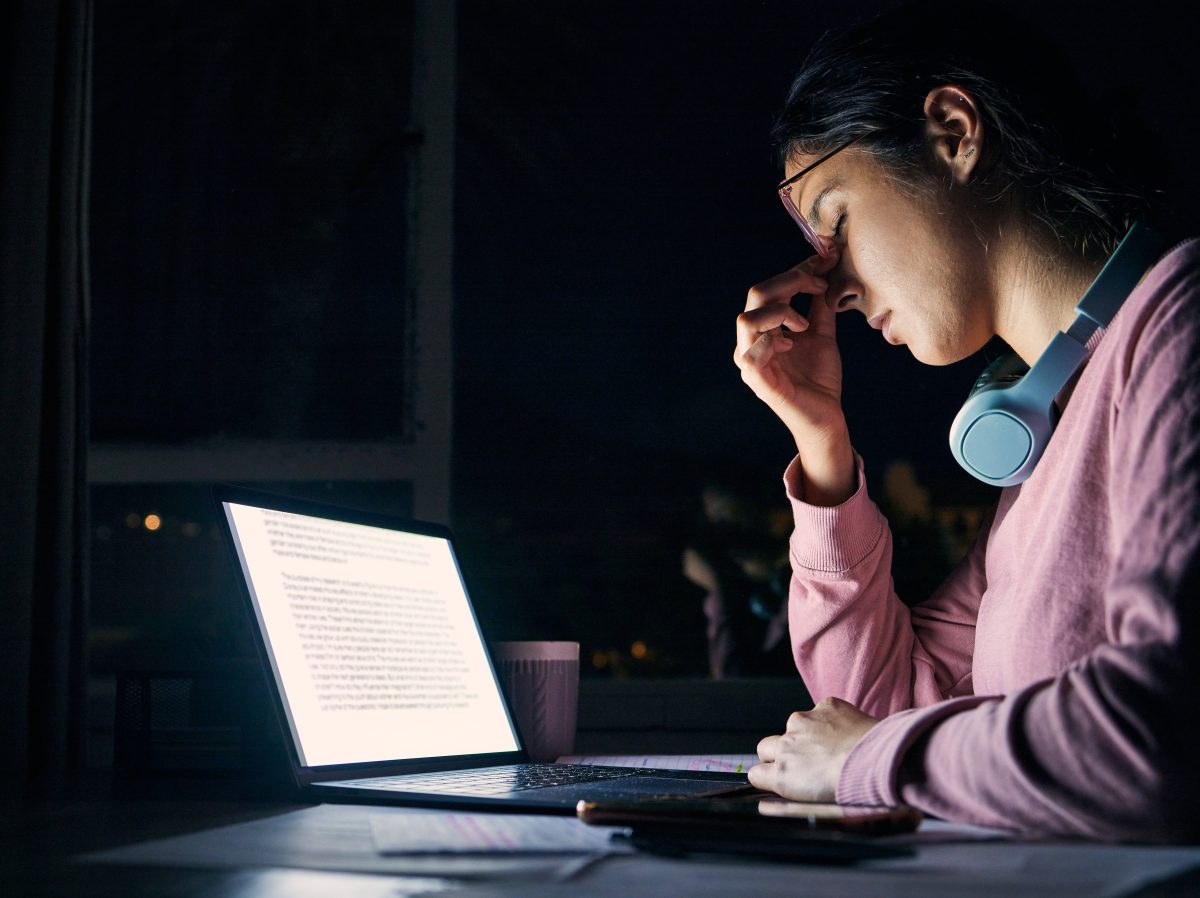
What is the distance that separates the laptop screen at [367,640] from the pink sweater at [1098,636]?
0.47 m

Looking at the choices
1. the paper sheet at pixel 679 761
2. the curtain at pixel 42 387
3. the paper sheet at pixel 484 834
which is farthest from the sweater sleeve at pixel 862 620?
the curtain at pixel 42 387

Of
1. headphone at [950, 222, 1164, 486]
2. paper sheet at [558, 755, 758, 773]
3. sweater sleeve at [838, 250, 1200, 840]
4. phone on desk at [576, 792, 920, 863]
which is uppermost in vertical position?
headphone at [950, 222, 1164, 486]

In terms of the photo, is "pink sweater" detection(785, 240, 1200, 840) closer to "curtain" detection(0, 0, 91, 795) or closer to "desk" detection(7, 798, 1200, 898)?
"desk" detection(7, 798, 1200, 898)

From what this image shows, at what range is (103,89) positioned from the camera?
1968mm

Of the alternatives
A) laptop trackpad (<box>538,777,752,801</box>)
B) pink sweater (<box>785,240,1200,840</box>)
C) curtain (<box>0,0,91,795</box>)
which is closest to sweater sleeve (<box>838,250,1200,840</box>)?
pink sweater (<box>785,240,1200,840</box>)

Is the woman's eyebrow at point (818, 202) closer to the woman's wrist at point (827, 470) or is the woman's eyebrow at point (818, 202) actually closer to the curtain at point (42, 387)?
the woman's wrist at point (827, 470)

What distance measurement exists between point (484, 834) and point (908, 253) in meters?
0.75

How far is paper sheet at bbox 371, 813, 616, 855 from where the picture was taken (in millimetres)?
628

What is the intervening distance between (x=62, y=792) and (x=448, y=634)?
415 millimetres

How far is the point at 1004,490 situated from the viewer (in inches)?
50.2

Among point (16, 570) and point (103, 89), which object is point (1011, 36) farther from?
A: point (103, 89)

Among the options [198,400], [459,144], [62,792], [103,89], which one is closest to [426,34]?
[459,144]

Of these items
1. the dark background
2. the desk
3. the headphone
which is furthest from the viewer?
the dark background

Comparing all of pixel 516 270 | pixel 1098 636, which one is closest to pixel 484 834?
pixel 1098 636
